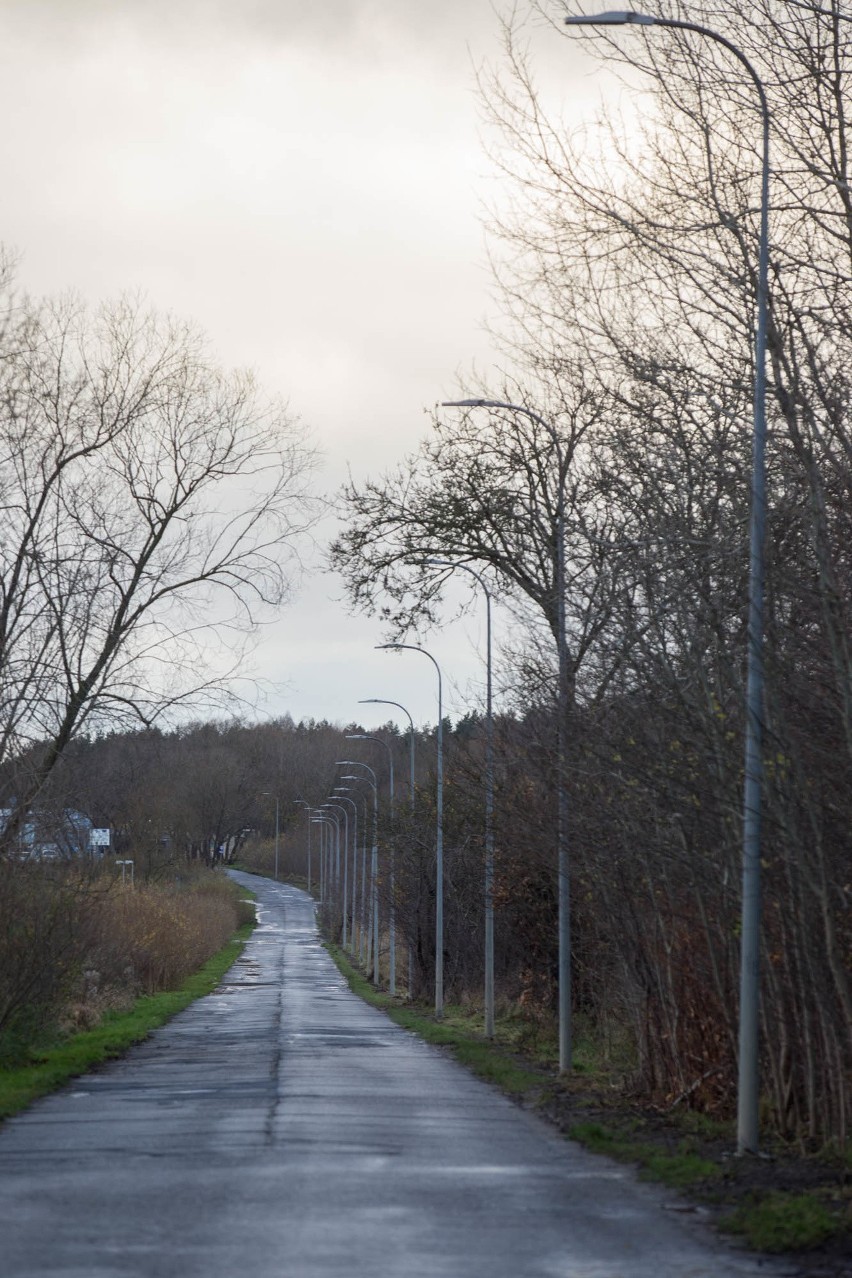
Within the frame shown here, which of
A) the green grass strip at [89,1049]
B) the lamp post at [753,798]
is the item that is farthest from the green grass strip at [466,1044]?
the lamp post at [753,798]

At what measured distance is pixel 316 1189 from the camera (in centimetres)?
1080

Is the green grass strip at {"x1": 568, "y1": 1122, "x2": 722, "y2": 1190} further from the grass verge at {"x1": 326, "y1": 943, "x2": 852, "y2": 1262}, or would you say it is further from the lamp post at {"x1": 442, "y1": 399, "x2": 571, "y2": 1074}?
the lamp post at {"x1": 442, "y1": 399, "x2": 571, "y2": 1074}

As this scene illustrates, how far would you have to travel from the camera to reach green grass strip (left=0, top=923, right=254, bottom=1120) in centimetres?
1862

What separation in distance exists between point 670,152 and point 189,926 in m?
46.6

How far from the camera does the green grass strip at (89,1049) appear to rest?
18.6m

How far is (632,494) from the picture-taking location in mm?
17172

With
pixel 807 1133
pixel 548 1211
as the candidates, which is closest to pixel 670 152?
pixel 807 1133

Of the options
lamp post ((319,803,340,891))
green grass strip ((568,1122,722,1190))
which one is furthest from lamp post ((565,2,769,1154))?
lamp post ((319,803,340,891))

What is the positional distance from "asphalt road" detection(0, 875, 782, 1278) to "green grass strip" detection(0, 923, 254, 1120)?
438 mm

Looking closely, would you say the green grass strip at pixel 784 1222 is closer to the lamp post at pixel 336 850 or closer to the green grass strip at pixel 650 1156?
the green grass strip at pixel 650 1156

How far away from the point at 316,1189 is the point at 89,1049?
1527 cm

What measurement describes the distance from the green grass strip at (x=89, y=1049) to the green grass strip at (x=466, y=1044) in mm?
5266

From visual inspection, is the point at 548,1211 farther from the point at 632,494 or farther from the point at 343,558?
the point at 343,558

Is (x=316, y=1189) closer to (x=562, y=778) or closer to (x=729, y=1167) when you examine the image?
(x=729, y=1167)
